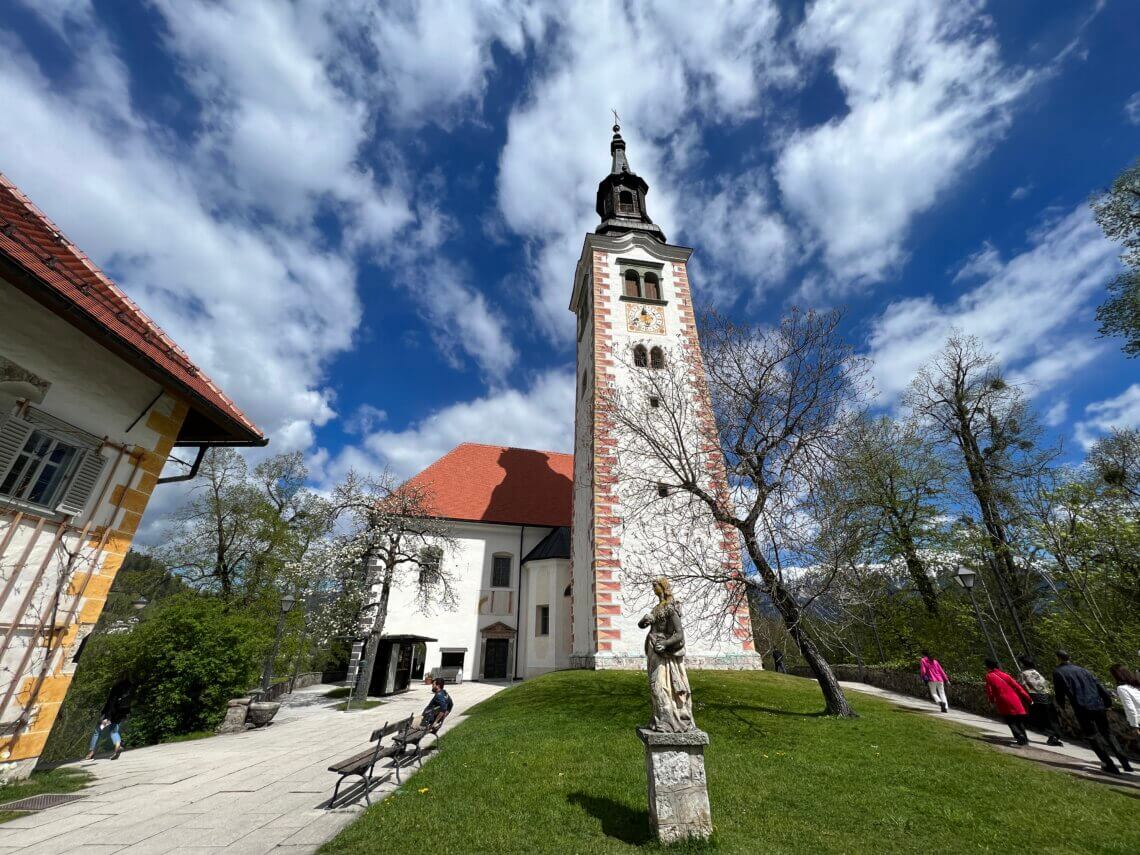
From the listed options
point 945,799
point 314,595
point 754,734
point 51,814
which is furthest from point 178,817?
point 314,595

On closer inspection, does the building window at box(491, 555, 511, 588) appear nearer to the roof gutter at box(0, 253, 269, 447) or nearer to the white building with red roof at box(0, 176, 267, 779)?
the roof gutter at box(0, 253, 269, 447)

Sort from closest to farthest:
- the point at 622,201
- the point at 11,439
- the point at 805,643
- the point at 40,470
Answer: the point at 11,439, the point at 40,470, the point at 805,643, the point at 622,201

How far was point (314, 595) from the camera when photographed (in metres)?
19.5

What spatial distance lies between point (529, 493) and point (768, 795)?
2222 centimetres

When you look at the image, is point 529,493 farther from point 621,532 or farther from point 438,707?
point 438,707

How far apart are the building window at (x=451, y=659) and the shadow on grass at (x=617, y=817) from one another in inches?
722

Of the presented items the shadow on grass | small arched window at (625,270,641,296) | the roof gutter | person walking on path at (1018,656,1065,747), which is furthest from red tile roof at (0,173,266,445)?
small arched window at (625,270,641,296)

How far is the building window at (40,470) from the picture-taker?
6605 millimetres

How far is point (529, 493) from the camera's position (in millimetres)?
27703

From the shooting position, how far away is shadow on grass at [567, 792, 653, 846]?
487 cm

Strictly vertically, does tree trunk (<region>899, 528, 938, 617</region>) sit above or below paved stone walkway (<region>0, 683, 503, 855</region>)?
above

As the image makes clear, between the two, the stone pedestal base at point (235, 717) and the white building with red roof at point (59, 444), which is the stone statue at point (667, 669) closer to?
the white building with red roof at point (59, 444)

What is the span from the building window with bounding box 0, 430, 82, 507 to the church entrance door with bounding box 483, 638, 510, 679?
18714mm

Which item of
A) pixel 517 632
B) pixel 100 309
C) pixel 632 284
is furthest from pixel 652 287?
pixel 100 309
